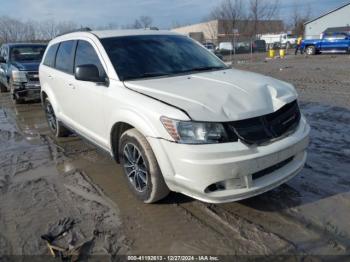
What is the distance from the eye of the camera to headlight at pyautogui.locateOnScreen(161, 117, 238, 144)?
3.15 m

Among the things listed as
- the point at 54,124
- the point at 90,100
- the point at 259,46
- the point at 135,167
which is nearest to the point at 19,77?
the point at 54,124

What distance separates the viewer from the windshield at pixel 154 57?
4258 mm

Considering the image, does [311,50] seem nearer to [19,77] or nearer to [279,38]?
[19,77]

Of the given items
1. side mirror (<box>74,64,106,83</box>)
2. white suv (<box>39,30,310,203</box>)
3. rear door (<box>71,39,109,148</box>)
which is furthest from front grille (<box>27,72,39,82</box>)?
side mirror (<box>74,64,106,83</box>)

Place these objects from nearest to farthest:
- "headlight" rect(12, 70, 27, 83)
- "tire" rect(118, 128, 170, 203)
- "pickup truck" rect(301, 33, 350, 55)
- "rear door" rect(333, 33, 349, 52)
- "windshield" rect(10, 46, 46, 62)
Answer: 1. "tire" rect(118, 128, 170, 203)
2. "headlight" rect(12, 70, 27, 83)
3. "windshield" rect(10, 46, 46, 62)
4. "rear door" rect(333, 33, 349, 52)
5. "pickup truck" rect(301, 33, 350, 55)

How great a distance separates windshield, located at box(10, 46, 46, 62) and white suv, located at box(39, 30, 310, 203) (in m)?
7.41

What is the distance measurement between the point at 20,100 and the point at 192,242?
9.68 meters

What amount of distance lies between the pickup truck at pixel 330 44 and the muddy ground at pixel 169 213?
83.4ft

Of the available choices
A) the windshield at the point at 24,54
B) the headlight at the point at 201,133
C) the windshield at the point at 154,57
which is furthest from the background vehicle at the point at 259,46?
the headlight at the point at 201,133

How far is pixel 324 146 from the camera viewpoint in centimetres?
532

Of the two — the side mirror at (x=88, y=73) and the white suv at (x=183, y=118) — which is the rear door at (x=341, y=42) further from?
the side mirror at (x=88, y=73)

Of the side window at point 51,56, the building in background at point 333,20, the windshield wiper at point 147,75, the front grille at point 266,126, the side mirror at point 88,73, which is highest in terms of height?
the building in background at point 333,20

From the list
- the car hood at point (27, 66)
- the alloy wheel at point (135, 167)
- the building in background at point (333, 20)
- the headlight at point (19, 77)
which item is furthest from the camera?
the building in background at point (333, 20)

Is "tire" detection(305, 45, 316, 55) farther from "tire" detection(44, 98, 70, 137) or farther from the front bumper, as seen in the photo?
the front bumper
